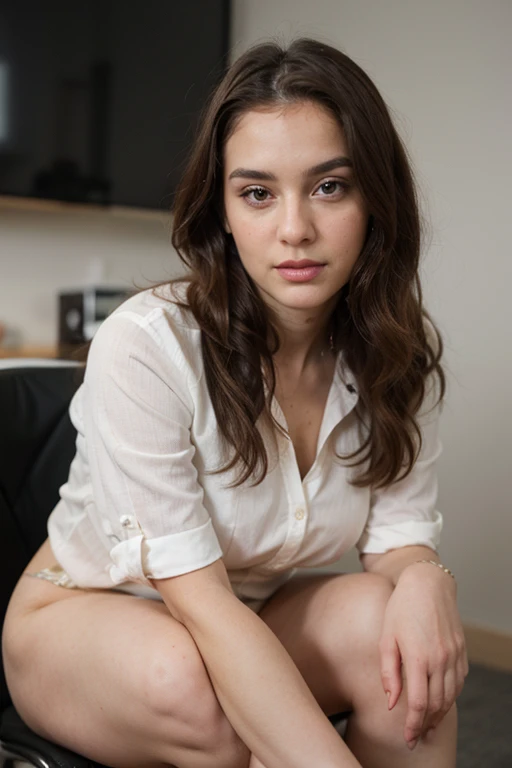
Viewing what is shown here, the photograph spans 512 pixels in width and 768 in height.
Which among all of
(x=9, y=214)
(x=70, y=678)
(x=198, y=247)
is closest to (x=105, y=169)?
(x=9, y=214)

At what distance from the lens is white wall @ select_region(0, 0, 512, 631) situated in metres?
2.54

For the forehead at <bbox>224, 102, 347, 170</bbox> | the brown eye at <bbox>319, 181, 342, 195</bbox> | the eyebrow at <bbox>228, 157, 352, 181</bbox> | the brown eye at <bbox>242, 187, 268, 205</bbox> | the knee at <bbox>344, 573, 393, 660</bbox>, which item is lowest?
the knee at <bbox>344, 573, 393, 660</bbox>

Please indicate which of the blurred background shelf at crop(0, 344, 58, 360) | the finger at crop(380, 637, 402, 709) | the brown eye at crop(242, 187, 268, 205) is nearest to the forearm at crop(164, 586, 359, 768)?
the finger at crop(380, 637, 402, 709)

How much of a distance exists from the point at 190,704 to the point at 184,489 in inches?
9.6

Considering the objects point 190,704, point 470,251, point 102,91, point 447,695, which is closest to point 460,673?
point 447,695

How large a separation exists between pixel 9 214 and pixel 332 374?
1644mm

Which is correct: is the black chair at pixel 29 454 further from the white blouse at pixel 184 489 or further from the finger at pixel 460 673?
the finger at pixel 460 673

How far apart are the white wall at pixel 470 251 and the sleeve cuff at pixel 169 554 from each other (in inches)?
63.1

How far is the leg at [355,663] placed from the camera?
45.1 inches

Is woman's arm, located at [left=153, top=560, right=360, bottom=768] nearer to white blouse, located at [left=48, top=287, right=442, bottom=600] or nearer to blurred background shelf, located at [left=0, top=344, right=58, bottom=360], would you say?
white blouse, located at [left=48, top=287, right=442, bottom=600]

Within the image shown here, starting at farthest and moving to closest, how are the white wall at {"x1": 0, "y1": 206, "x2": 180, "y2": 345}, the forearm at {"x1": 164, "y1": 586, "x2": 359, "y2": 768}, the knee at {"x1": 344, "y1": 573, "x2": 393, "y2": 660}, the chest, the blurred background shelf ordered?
the white wall at {"x1": 0, "y1": 206, "x2": 180, "y2": 345} < the blurred background shelf < the chest < the knee at {"x1": 344, "y1": 573, "x2": 393, "y2": 660} < the forearm at {"x1": 164, "y1": 586, "x2": 359, "y2": 768}

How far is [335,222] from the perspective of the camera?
116cm

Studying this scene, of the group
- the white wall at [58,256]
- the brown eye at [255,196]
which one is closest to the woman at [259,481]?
the brown eye at [255,196]

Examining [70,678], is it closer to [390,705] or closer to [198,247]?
[390,705]
